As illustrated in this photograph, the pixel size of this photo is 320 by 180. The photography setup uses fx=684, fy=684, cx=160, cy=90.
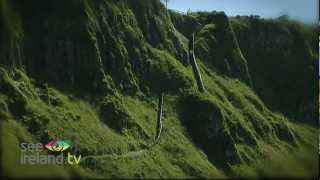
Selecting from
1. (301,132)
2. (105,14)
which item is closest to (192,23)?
(301,132)

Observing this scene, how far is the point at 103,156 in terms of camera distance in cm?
10938

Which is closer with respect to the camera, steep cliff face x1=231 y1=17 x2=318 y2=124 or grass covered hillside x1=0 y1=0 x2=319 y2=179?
grass covered hillside x1=0 y1=0 x2=319 y2=179

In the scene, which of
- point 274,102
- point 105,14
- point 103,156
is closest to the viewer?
point 103,156

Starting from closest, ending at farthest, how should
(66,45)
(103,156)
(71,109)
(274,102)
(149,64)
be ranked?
(103,156), (71,109), (66,45), (149,64), (274,102)

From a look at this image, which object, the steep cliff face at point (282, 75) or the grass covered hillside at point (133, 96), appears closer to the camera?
the grass covered hillside at point (133, 96)

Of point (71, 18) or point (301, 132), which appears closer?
point (71, 18)

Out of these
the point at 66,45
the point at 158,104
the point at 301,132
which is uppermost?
the point at 66,45

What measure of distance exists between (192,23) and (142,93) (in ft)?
171

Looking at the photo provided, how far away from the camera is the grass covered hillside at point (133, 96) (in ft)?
355

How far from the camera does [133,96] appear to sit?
135 meters

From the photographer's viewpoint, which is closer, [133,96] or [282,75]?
[133,96]

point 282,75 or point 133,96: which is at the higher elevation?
point 133,96

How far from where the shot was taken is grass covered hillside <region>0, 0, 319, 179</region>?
108 metres

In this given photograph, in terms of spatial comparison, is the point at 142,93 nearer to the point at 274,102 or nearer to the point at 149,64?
the point at 149,64
